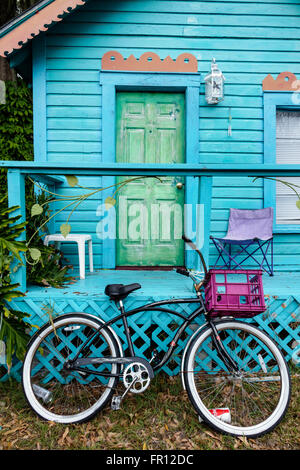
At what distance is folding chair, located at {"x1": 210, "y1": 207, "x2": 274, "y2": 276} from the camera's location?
4309 millimetres

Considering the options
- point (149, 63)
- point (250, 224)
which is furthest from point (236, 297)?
point (149, 63)

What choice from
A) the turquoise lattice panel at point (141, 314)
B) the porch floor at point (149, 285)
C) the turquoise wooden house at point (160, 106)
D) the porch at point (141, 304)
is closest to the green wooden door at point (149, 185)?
the turquoise wooden house at point (160, 106)

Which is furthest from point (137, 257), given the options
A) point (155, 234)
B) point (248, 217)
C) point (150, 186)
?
point (248, 217)

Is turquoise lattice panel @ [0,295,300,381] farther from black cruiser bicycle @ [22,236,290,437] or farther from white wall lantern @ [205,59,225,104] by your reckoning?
white wall lantern @ [205,59,225,104]

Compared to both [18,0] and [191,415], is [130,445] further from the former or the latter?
[18,0]

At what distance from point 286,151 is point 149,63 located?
7.21 feet

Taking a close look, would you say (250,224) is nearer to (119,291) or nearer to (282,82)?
(282,82)

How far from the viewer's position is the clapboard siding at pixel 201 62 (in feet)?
14.5

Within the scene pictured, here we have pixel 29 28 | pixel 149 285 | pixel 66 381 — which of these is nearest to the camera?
pixel 66 381

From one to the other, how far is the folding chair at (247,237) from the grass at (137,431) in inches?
78.7

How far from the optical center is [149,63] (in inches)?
174

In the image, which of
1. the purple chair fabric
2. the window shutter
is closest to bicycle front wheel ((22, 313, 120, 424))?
the purple chair fabric

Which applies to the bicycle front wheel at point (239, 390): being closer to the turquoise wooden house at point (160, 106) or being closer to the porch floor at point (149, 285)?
the porch floor at point (149, 285)

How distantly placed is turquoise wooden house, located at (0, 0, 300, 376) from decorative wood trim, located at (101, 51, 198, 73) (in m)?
0.01
